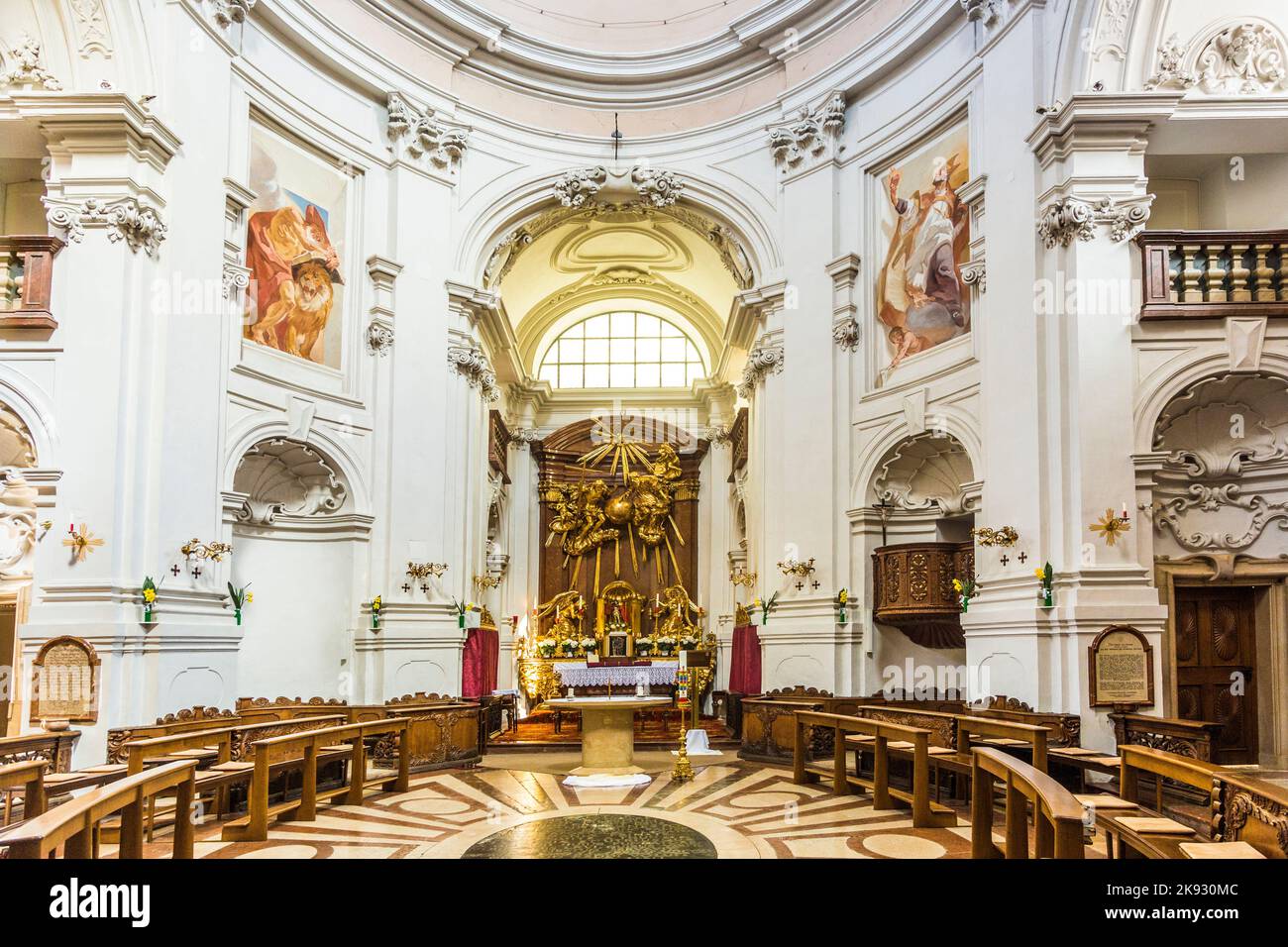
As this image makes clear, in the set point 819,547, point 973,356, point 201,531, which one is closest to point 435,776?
point 201,531

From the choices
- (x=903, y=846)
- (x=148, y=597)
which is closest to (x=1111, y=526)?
(x=903, y=846)

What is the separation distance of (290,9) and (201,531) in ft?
22.8

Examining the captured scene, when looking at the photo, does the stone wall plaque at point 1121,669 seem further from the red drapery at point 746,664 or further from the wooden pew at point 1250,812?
the red drapery at point 746,664

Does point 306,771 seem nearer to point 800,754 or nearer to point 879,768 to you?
point 879,768

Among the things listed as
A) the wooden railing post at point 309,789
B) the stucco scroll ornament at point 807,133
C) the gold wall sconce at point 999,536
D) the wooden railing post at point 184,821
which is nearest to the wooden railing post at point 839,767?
the gold wall sconce at point 999,536

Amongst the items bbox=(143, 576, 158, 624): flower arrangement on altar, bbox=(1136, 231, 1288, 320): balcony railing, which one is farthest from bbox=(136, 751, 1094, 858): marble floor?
bbox=(1136, 231, 1288, 320): balcony railing

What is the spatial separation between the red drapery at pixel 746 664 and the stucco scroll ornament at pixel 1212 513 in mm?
6716

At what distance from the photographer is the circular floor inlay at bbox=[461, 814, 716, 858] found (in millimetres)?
6613

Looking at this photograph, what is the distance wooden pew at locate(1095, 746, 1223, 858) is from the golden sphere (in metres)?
15.1

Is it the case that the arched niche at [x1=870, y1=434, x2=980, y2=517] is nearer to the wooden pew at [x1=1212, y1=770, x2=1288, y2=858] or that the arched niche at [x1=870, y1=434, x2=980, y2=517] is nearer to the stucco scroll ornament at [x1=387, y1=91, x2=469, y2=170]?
the wooden pew at [x1=1212, y1=770, x2=1288, y2=858]

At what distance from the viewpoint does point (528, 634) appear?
20.7 meters

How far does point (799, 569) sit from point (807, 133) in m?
6.41

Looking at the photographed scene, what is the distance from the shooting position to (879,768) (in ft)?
27.5
